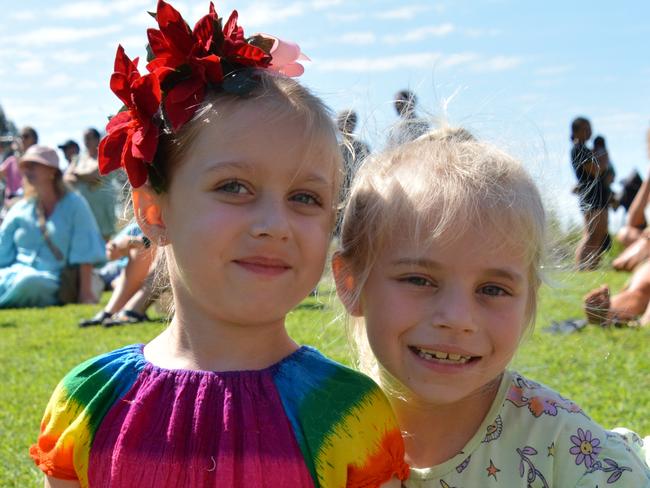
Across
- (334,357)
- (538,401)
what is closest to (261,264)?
(538,401)

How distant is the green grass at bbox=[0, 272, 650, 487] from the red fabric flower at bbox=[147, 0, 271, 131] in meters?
0.86

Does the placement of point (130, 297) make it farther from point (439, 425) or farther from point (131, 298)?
point (439, 425)

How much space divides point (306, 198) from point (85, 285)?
8177 mm

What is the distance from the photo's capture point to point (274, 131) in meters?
1.88

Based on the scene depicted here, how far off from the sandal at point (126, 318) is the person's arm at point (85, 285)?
2.06 metres

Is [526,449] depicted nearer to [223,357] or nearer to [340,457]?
[340,457]

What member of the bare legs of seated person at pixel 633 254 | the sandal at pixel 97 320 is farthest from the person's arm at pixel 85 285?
the bare legs of seated person at pixel 633 254

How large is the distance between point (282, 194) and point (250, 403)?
1.58 feet

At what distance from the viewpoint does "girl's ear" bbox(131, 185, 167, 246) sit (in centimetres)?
204

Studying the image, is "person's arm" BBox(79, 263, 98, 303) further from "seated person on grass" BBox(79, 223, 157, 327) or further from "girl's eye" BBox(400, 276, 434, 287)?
"girl's eye" BBox(400, 276, 434, 287)

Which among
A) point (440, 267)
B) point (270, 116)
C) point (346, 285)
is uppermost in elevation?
point (270, 116)

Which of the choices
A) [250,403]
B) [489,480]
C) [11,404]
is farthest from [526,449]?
[11,404]

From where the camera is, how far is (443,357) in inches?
80.3

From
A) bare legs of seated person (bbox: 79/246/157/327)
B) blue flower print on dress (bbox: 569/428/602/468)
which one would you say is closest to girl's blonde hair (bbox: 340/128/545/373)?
blue flower print on dress (bbox: 569/428/602/468)
